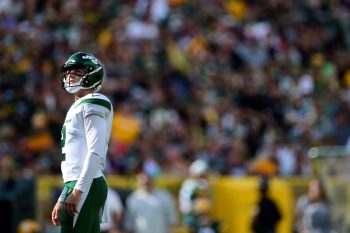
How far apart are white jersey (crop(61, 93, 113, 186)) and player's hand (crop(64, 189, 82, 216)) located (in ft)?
0.61

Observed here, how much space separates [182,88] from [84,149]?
40.9ft

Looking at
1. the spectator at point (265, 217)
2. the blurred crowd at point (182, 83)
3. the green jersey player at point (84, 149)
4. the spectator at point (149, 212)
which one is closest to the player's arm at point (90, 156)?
the green jersey player at point (84, 149)

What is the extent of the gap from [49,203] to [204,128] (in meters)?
4.15

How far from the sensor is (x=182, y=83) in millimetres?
19688

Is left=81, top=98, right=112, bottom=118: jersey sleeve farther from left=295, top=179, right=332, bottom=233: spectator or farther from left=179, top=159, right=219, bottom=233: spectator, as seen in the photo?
left=295, top=179, right=332, bottom=233: spectator

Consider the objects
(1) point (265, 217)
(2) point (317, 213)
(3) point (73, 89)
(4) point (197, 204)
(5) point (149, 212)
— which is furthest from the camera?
(5) point (149, 212)

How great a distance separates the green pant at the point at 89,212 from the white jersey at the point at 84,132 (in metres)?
0.07

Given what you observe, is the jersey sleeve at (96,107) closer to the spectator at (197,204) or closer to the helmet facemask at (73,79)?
the helmet facemask at (73,79)

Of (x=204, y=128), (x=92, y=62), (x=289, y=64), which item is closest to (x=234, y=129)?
(x=204, y=128)

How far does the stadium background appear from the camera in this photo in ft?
55.3

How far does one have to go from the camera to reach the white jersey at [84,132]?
713 centimetres

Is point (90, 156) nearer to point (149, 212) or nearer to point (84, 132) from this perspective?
point (84, 132)

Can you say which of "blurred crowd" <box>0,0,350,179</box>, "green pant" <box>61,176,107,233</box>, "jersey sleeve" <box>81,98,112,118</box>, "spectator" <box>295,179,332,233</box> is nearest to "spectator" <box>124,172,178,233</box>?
"blurred crowd" <box>0,0,350,179</box>

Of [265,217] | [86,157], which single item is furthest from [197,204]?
[86,157]
